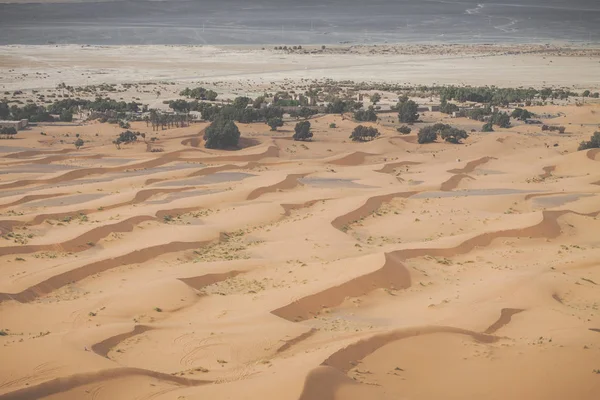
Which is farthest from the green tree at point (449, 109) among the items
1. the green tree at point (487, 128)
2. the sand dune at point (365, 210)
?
the sand dune at point (365, 210)

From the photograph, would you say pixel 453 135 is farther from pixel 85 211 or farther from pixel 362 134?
pixel 85 211

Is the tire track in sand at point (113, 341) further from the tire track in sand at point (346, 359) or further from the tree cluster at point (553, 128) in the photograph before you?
the tree cluster at point (553, 128)

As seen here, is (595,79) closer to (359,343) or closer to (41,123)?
(41,123)

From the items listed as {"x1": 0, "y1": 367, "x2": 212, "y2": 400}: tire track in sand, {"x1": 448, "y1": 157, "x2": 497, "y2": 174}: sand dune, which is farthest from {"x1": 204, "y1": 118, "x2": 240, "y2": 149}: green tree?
{"x1": 0, "y1": 367, "x2": 212, "y2": 400}: tire track in sand

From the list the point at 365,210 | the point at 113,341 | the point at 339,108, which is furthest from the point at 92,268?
the point at 339,108

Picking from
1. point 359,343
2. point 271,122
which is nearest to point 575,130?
point 271,122

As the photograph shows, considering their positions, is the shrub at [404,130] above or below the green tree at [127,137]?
below

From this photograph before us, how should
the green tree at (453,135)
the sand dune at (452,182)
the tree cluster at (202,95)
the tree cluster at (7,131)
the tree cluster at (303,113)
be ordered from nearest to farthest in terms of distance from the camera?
the sand dune at (452,182) < the tree cluster at (7,131) < the green tree at (453,135) < the tree cluster at (303,113) < the tree cluster at (202,95)
